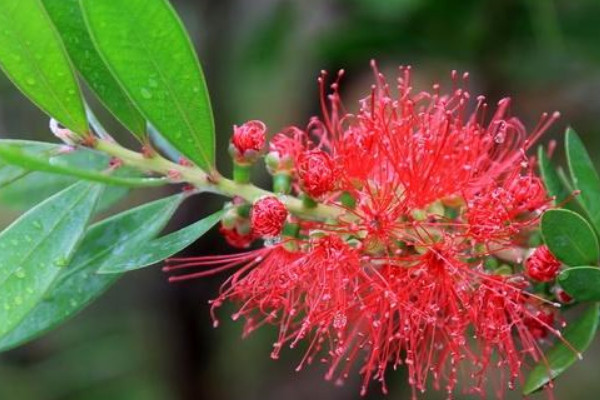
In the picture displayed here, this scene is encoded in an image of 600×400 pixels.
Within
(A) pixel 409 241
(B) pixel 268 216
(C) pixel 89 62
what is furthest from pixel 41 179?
(A) pixel 409 241

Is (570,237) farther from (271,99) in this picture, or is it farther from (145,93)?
(271,99)

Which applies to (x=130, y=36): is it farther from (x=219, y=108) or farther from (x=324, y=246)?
(x=219, y=108)

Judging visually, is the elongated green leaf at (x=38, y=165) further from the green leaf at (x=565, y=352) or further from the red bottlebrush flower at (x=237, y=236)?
the green leaf at (x=565, y=352)

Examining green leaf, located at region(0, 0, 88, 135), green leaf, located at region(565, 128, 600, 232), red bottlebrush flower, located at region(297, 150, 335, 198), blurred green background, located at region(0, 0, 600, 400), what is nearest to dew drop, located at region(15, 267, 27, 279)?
green leaf, located at region(0, 0, 88, 135)

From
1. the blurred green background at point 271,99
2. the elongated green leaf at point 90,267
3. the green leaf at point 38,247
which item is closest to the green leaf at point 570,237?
the elongated green leaf at point 90,267

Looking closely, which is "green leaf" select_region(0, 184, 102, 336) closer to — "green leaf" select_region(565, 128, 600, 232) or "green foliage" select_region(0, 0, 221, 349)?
"green foliage" select_region(0, 0, 221, 349)
